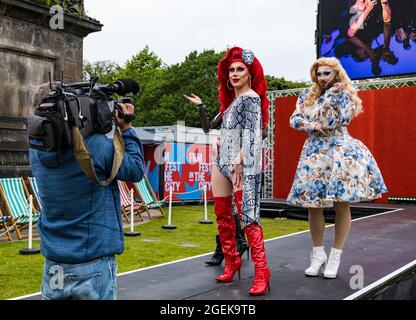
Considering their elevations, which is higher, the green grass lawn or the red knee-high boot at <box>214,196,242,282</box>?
the red knee-high boot at <box>214,196,242,282</box>

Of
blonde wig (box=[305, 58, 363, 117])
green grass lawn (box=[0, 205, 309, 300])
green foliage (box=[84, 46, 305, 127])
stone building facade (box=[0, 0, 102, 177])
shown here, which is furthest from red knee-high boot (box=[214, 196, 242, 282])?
green foliage (box=[84, 46, 305, 127])

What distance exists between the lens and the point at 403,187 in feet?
37.0

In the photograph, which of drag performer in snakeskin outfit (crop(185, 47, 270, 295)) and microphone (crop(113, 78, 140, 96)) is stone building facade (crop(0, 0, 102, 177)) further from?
microphone (crop(113, 78, 140, 96))

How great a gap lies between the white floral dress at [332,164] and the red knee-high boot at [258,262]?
61 cm

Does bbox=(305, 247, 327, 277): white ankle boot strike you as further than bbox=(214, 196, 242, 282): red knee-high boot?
Yes

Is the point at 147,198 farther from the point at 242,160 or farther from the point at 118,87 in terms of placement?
the point at 118,87

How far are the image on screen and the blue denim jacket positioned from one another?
1059cm

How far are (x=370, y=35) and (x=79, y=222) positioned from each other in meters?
11.1

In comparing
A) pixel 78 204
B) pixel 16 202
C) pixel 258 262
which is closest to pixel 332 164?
pixel 258 262

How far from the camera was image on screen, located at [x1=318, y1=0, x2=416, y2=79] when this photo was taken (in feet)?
36.8

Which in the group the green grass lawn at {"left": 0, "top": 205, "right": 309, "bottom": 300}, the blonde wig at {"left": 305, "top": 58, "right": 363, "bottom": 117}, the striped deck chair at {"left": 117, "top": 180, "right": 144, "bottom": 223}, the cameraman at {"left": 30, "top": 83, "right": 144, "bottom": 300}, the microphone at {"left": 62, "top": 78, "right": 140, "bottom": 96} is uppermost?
the blonde wig at {"left": 305, "top": 58, "right": 363, "bottom": 117}

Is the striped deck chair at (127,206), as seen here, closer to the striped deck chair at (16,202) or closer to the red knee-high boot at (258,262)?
the striped deck chair at (16,202)

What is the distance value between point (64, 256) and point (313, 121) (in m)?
2.50
